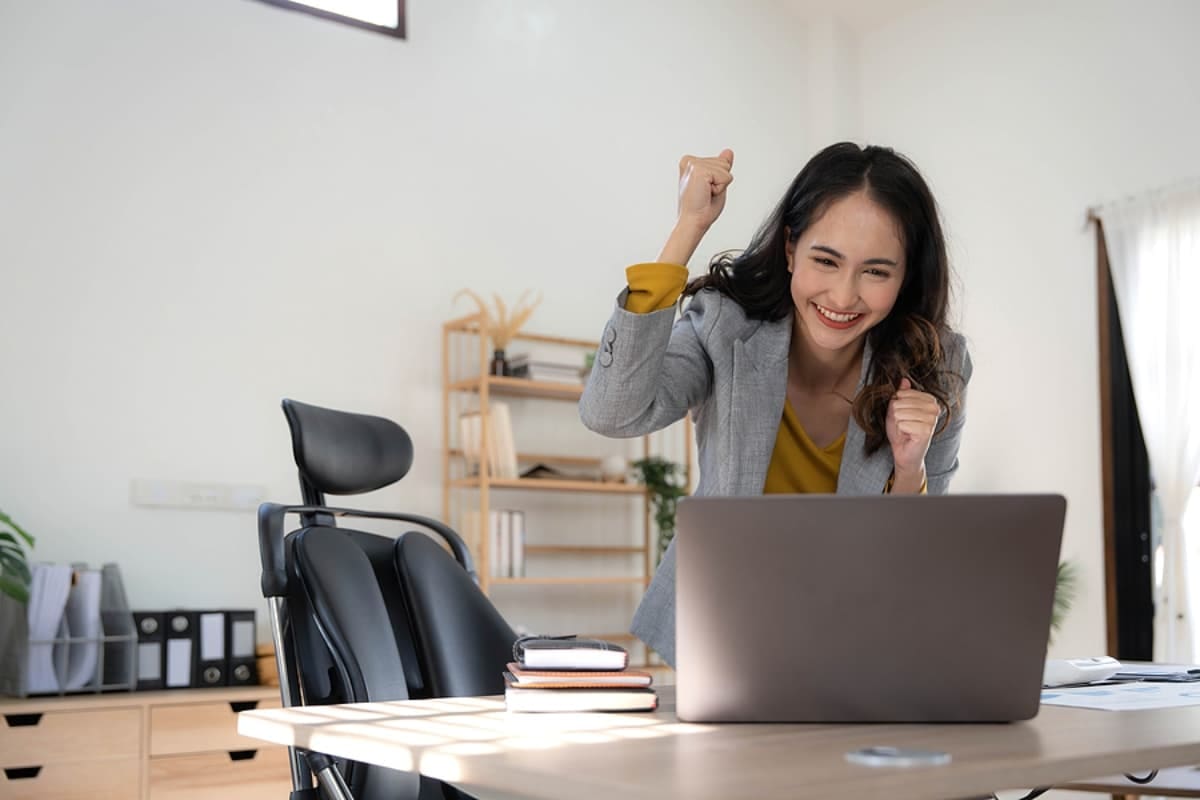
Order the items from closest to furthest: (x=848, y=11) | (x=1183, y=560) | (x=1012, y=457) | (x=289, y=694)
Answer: (x=289, y=694) → (x=1183, y=560) → (x=1012, y=457) → (x=848, y=11)

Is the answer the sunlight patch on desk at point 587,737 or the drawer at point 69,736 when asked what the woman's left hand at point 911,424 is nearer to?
the sunlight patch on desk at point 587,737

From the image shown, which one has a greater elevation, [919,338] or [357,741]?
[919,338]

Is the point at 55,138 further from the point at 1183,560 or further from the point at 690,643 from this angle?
the point at 1183,560

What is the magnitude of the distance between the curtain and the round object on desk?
12.7 ft

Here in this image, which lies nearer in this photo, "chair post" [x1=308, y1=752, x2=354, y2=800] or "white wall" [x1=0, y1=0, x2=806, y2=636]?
"chair post" [x1=308, y1=752, x2=354, y2=800]

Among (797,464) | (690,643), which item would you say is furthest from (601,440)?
(690,643)

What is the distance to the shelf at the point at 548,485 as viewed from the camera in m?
4.35

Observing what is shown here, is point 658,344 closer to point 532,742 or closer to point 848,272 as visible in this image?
point 848,272

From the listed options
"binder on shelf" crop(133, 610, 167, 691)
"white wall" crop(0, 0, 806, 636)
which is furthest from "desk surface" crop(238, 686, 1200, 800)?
"white wall" crop(0, 0, 806, 636)

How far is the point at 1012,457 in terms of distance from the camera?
4930mm

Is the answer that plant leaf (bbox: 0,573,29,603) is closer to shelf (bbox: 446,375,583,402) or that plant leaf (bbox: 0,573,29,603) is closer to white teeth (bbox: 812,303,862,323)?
shelf (bbox: 446,375,583,402)

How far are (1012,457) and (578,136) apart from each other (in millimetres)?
2202

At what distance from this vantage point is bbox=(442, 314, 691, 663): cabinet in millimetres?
4414

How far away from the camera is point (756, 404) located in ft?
5.51
